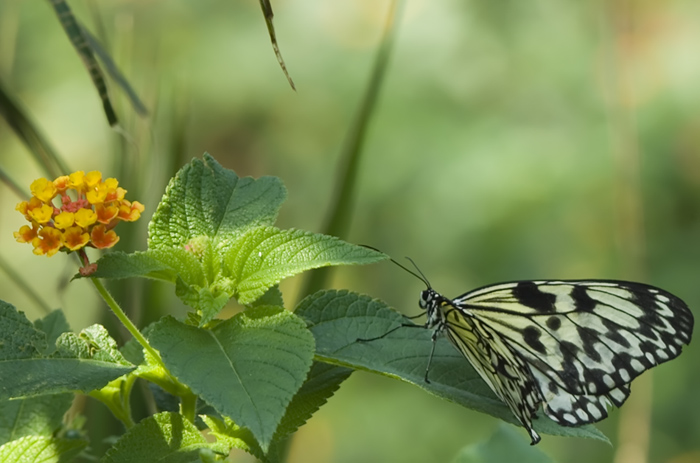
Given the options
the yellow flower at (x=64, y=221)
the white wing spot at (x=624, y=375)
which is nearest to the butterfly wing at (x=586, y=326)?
the white wing spot at (x=624, y=375)

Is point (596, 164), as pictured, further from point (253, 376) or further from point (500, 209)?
point (253, 376)

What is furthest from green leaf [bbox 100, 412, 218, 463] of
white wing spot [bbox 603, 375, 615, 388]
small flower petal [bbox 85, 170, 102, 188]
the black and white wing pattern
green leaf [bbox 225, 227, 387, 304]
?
white wing spot [bbox 603, 375, 615, 388]

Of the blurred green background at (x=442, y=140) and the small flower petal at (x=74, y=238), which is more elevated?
the small flower petal at (x=74, y=238)

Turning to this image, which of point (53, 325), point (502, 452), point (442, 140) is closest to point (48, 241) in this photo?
point (53, 325)

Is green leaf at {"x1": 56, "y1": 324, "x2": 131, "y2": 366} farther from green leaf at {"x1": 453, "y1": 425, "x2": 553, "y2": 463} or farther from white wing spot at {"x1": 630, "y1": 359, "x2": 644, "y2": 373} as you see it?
white wing spot at {"x1": 630, "y1": 359, "x2": 644, "y2": 373}

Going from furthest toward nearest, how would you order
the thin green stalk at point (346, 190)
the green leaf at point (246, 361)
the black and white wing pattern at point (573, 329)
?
the thin green stalk at point (346, 190) → the black and white wing pattern at point (573, 329) → the green leaf at point (246, 361)

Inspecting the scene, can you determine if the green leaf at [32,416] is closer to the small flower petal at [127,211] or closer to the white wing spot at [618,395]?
the small flower petal at [127,211]

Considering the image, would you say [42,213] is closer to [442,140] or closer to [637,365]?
[637,365]
